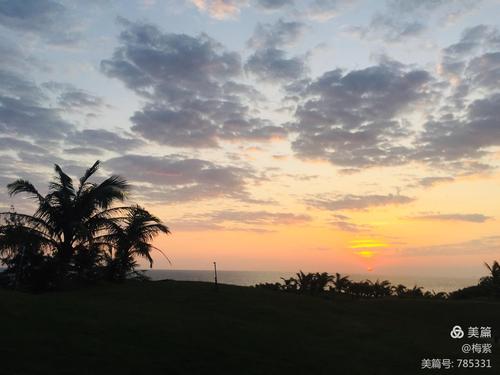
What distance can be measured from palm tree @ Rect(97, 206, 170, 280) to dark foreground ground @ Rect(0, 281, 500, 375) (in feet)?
12.2

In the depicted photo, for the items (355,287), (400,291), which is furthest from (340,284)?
(400,291)

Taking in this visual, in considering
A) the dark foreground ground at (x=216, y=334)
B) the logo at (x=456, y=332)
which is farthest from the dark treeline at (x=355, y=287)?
the logo at (x=456, y=332)

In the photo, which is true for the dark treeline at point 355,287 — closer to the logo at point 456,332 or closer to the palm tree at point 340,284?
the palm tree at point 340,284

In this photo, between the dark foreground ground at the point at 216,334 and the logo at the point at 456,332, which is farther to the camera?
the logo at the point at 456,332

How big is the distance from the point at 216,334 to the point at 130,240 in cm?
1630

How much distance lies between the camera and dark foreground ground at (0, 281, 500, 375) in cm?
1188

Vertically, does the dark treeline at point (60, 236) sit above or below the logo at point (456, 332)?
above

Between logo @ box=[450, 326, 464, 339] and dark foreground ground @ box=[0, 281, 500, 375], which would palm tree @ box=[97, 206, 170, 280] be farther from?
logo @ box=[450, 326, 464, 339]

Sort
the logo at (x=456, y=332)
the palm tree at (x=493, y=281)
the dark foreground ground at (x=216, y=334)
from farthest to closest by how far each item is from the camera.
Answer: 1. the palm tree at (x=493, y=281)
2. the logo at (x=456, y=332)
3. the dark foreground ground at (x=216, y=334)

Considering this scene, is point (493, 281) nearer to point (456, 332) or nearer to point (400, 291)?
point (400, 291)

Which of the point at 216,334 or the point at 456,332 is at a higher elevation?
the point at 216,334

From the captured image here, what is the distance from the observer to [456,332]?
68.7 feet

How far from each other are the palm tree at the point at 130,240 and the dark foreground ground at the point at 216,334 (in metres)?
3.72

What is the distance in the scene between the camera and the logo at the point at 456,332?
20.3m
